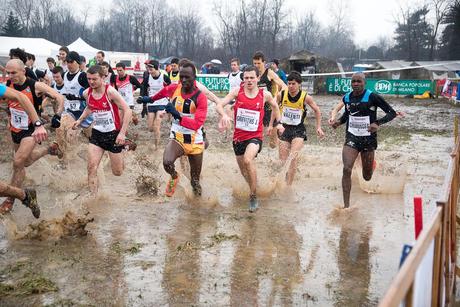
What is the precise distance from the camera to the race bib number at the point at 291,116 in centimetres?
758

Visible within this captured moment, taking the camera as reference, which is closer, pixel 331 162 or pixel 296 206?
pixel 296 206

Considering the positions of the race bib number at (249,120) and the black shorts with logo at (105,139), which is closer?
the black shorts with logo at (105,139)

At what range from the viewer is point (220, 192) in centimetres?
775

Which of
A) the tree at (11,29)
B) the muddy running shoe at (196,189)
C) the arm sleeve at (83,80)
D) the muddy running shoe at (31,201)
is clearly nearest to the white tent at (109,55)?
the tree at (11,29)

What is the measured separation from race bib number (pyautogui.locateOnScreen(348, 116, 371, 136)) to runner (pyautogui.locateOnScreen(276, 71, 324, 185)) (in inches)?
39.7

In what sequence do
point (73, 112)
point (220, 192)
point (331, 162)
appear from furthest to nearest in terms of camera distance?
point (331, 162)
point (73, 112)
point (220, 192)

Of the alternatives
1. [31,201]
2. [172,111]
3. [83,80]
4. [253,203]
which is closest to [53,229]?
[31,201]

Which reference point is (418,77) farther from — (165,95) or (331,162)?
(165,95)

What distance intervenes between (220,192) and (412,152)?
5398 mm

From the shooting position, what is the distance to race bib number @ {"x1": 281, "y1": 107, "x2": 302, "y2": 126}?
758cm

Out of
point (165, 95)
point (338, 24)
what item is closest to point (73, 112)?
point (165, 95)

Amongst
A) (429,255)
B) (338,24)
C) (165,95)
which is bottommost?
(429,255)

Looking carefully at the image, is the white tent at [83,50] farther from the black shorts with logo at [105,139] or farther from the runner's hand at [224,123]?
the runner's hand at [224,123]

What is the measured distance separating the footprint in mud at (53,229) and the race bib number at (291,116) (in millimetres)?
3481
